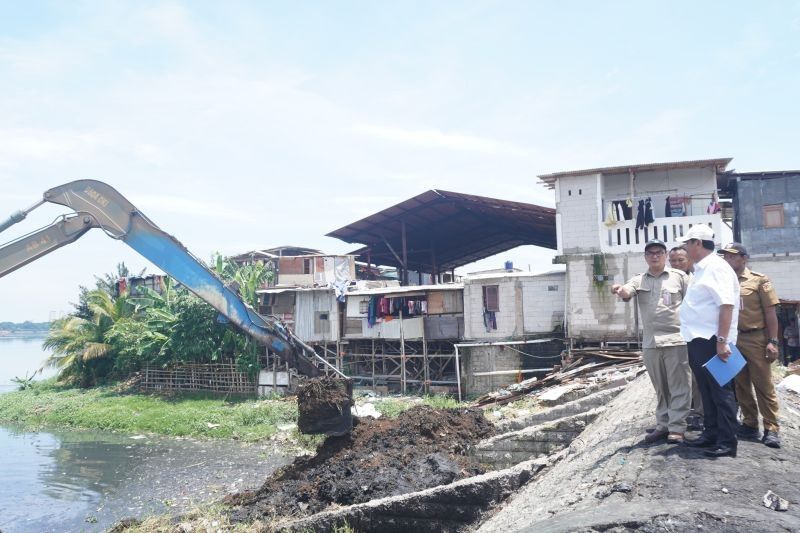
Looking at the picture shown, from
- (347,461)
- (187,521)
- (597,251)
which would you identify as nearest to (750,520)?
(347,461)

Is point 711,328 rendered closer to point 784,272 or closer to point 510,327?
point 784,272

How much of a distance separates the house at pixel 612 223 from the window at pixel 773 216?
133 cm

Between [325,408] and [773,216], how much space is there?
46.2 feet

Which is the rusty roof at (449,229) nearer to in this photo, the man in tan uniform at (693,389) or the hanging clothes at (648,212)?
the hanging clothes at (648,212)

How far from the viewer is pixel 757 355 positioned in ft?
16.4

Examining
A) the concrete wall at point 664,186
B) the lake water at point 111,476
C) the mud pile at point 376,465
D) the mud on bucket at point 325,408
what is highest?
the concrete wall at point 664,186

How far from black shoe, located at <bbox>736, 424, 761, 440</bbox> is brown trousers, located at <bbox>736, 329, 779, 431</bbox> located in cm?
3

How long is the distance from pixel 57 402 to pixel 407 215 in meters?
15.9

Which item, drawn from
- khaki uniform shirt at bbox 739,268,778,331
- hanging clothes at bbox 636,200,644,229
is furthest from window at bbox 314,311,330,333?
khaki uniform shirt at bbox 739,268,778,331

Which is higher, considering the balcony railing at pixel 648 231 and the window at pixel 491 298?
the balcony railing at pixel 648 231

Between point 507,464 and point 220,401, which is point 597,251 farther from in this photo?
point 220,401

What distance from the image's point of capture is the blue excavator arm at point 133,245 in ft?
39.2

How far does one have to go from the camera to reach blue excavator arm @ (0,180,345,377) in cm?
1195

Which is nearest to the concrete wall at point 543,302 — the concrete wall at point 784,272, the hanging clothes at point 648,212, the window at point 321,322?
the hanging clothes at point 648,212
